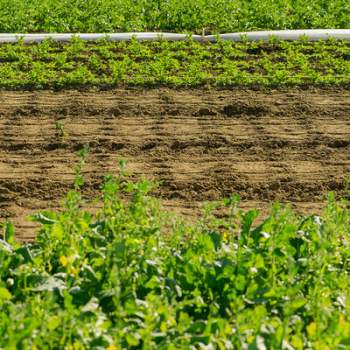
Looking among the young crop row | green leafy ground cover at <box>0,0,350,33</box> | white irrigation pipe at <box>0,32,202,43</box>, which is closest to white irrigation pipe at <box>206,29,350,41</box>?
white irrigation pipe at <box>0,32,202,43</box>

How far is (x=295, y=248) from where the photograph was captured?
23.7 ft

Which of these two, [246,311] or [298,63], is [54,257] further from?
[298,63]

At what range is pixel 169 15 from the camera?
16078 mm

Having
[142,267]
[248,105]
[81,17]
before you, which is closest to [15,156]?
[248,105]

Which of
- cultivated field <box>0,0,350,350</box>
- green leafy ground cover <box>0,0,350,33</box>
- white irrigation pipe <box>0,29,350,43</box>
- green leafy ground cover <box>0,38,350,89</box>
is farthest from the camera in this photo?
green leafy ground cover <box>0,0,350,33</box>

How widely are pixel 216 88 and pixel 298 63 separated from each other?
4.83ft

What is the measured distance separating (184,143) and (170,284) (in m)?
4.16

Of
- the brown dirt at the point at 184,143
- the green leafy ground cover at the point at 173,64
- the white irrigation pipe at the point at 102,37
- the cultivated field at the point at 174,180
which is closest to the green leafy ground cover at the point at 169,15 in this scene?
the cultivated field at the point at 174,180

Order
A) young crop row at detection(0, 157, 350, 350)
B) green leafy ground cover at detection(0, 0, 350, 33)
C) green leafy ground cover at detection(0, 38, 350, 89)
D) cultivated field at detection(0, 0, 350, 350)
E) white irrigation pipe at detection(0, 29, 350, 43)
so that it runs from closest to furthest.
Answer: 1. young crop row at detection(0, 157, 350, 350)
2. cultivated field at detection(0, 0, 350, 350)
3. green leafy ground cover at detection(0, 38, 350, 89)
4. white irrigation pipe at detection(0, 29, 350, 43)
5. green leafy ground cover at detection(0, 0, 350, 33)

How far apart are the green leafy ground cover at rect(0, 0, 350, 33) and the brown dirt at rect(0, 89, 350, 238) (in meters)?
3.69

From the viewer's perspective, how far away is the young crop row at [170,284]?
5.76 metres

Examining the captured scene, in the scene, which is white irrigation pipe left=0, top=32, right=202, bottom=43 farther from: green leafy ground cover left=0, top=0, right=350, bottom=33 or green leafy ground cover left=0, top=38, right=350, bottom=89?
green leafy ground cover left=0, top=0, right=350, bottom=33

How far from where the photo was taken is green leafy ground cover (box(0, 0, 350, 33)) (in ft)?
51.3

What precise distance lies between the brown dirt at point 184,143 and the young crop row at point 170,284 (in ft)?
5.26
